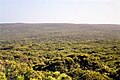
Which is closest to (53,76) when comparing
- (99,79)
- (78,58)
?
(99,79)

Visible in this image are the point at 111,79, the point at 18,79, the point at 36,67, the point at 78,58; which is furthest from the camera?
the point at 78,58

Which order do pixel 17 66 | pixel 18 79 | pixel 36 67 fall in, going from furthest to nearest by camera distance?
pixel 36 67, pixel 17 66, pixel 18 79

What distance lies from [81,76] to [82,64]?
1094 cm

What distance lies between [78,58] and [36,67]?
8.84 m

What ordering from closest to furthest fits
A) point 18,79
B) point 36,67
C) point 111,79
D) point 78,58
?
point 18,79 < point 111,79 < point 36,67 < point 78,58

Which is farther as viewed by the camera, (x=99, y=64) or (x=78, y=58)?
(x=78, y=58)

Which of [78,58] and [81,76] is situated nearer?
[81,76]

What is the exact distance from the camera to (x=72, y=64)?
1962 inches

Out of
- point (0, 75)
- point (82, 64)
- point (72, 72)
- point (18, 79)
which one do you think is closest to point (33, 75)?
point (18, 79)

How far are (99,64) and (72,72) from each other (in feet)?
28.5

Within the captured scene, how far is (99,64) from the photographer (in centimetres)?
4981

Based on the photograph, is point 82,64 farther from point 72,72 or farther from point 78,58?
point 72,72

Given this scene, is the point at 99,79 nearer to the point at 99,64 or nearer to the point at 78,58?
the point at 99,64

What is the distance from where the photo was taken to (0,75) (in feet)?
126
